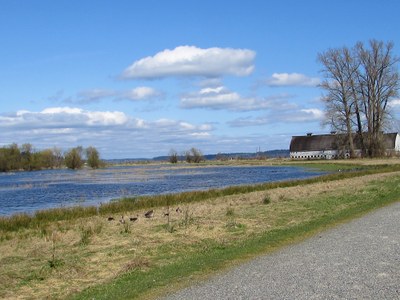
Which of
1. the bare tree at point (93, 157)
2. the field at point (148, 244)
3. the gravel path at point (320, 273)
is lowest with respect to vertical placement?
the field at point (148, 244)

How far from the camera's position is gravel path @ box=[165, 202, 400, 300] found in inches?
288

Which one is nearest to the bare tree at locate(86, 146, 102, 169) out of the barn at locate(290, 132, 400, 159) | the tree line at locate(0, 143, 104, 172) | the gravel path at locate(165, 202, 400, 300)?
the tree line at locate(0, 143, 104, 172)

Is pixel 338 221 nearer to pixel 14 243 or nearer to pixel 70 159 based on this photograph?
pixel 14 243

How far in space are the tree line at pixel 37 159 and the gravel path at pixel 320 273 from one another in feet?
342

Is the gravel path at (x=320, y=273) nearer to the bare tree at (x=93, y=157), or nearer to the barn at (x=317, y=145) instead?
the barn at (x=317, y=145)

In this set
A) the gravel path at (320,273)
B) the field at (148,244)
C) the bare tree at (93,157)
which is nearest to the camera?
the gravel path at (320,273)

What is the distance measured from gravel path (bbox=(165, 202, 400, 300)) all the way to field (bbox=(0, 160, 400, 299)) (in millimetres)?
686

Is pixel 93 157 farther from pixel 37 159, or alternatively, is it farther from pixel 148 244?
pixel 148 244

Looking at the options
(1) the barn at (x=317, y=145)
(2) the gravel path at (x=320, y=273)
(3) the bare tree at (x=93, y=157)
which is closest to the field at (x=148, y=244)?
(2) the gravel path at (x=320, y=273)

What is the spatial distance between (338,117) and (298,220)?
63.8 m

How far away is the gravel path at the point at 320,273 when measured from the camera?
24.0ft

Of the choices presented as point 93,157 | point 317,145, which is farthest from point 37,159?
point 317,145

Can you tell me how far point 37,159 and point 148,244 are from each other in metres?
115

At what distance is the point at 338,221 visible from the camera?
14.9 metres
